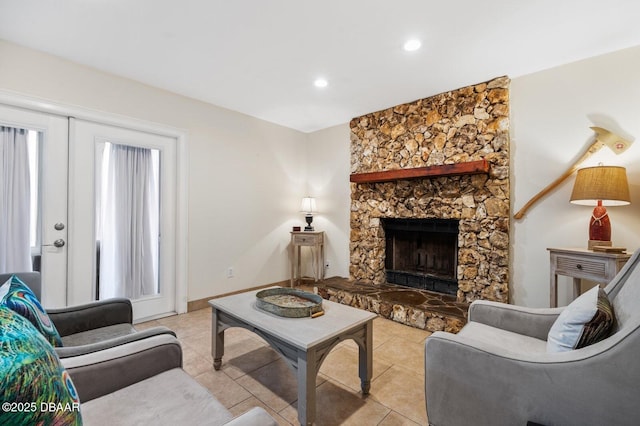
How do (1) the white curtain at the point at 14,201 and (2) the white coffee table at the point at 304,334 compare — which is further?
(1) the white curtain at the point at 14,201

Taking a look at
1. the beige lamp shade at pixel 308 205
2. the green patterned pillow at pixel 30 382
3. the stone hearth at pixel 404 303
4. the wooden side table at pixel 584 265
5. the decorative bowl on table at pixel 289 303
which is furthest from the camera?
the beige lamp shade at pixel 308 205

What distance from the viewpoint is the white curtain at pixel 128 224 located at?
290cm

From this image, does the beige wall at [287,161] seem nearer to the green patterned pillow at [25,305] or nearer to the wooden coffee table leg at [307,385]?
the green patterned pillow at [25,305]

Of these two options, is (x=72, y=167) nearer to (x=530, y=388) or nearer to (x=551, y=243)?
(x=530, y=388)

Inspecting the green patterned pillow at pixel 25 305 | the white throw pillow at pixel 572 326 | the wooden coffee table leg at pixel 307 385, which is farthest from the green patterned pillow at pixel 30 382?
the white throw pillow at pixel 572 326

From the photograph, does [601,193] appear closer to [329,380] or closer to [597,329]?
[597,329]

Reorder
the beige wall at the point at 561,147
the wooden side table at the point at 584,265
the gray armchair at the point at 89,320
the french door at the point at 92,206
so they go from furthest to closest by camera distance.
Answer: the french door at the point at 92,206, the beige wall at the point at 561,147, the wooden side table at the point at 584,265, the gray armchair at the point at 89,320

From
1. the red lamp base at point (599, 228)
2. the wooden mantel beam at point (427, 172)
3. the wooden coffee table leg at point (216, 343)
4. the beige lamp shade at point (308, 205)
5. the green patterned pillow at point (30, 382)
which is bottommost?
the wooden coffee table leg at point (216, 343)

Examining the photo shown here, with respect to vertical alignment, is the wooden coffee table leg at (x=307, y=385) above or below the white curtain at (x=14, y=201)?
below

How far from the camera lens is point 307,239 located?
430 centimetres

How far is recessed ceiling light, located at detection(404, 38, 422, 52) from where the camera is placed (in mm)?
2294

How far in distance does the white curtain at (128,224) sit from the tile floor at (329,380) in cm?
81

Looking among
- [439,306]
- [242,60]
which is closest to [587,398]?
[439,306]

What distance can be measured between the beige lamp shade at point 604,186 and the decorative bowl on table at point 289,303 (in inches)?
87.4
